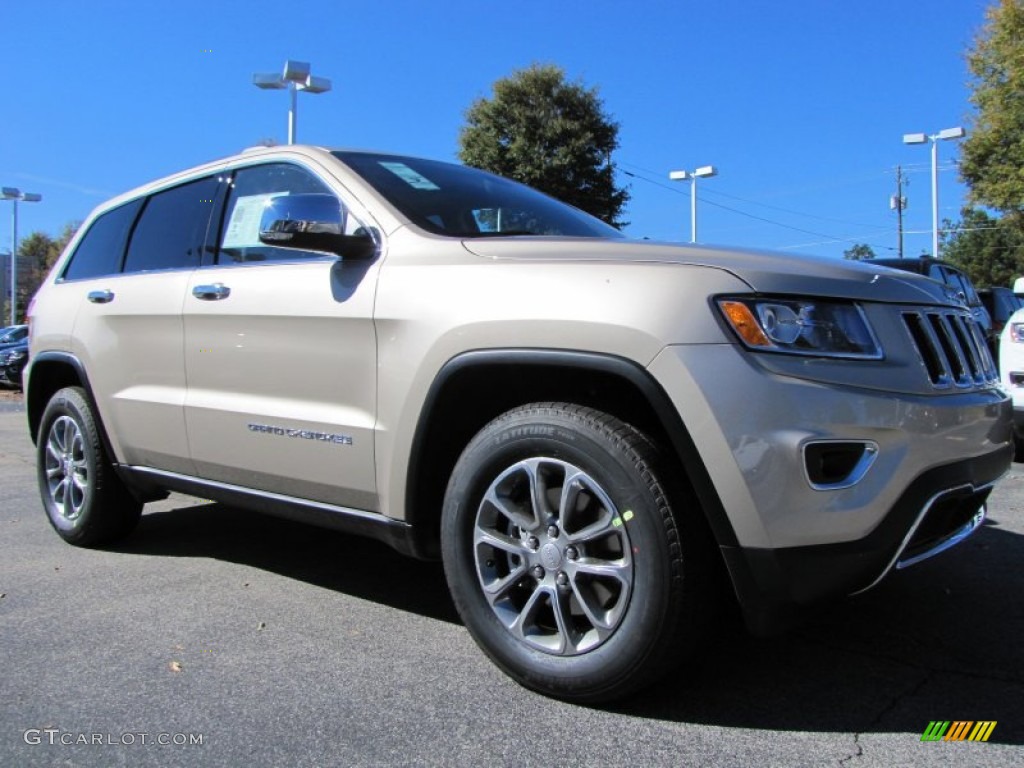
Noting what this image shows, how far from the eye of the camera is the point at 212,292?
11.5ft

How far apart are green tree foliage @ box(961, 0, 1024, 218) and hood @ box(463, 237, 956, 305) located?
16839mm

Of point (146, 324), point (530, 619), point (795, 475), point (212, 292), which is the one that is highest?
point (212, 292)

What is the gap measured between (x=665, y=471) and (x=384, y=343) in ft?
3.49

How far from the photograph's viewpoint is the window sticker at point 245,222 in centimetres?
358

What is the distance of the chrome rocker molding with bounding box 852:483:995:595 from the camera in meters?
2.31

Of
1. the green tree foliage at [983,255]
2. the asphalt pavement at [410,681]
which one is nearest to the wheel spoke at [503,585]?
the asphalt pavement at [410,681]

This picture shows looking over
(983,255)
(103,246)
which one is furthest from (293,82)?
(983,255)

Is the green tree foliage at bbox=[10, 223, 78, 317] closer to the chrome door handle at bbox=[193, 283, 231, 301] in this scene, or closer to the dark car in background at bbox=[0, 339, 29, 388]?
the dark car in background at bbox=[0, 339, 29, 388]

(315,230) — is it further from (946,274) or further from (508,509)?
(946,274)

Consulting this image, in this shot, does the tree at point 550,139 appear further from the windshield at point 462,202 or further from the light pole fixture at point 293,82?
the windshield at point 462,202

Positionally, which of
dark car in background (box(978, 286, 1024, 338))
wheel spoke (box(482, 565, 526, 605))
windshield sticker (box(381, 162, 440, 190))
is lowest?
wheel spoke (box(482, 565, 526, 605))

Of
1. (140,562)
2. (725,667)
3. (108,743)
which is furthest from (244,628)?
(725,667)

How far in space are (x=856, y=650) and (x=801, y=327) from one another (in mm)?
1308

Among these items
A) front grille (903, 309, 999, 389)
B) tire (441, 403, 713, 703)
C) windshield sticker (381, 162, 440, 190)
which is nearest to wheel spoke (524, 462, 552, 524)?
tire (441, 403, 713, 703)
